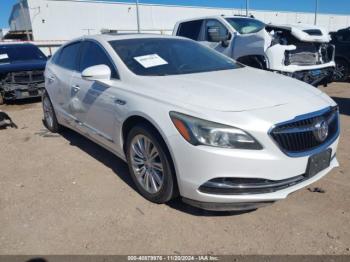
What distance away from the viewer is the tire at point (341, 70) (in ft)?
32.8

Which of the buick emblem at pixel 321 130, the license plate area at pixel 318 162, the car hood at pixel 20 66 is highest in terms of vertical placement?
the buick emblem at pixel 321 130

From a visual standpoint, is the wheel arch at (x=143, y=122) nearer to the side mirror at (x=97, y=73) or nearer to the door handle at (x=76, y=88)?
the side mirror at (x=97, y=73)

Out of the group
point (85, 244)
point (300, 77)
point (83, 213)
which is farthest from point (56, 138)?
point (300, 77)

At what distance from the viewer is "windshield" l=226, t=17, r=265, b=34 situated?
28.1 feet

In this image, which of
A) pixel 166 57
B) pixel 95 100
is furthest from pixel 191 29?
pixel 95 100

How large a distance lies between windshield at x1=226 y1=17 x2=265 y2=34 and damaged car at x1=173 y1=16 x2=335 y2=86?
0.12 feet

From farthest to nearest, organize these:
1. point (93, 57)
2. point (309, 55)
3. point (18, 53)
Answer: point (18, 53) < point (309, 55) < point (93, 57)

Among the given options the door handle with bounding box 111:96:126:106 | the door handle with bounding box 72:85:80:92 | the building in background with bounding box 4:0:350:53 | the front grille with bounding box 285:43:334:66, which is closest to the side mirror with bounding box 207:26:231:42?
the front grille with bounding box 285:43:334:66

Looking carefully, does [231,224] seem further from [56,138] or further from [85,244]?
[56,138]

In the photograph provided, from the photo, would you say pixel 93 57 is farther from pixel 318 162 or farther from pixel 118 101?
pixel 318 162

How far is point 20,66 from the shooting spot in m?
8.85

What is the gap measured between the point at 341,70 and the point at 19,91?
8.60 m

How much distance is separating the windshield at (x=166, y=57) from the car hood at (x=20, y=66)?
5.59 meters

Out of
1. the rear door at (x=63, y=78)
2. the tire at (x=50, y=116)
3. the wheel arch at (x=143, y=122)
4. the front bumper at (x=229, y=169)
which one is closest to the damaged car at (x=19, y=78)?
the tire at (x=50, y=116)
